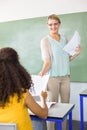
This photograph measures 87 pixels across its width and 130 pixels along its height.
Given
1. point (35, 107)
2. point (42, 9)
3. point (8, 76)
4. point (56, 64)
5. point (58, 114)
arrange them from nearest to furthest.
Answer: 1. point (8, 76)
2. point (35, 107)
3. point (58, 114)
4. point (56, 64)
5. point (42, 9)

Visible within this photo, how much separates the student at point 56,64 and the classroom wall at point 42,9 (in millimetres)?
1034

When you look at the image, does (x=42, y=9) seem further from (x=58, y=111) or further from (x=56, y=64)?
(x=58, y=111)

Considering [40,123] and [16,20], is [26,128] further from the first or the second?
[16,20]

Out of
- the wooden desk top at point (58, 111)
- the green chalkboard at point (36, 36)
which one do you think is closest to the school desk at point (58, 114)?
the wooden desk top at point (58, 111)

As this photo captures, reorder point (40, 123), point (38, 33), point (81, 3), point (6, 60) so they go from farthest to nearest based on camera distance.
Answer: point (38, 33), point (81, 3), point (40, 123), point (6, 60)

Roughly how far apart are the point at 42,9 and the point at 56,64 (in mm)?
1472

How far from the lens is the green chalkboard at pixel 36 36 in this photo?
11.7 feet

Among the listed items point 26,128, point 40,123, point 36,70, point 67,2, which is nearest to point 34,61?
point 36,70

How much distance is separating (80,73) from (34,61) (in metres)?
0.85

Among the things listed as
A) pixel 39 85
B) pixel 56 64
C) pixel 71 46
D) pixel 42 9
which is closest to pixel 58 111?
pixel 39 85

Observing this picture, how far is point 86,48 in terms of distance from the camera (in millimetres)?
3553

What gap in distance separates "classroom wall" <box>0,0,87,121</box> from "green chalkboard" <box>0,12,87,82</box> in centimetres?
8

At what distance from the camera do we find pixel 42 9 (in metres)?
3.80

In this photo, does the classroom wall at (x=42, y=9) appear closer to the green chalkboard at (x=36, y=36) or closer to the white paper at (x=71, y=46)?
the green chalkboard at (x=36, y=36)
